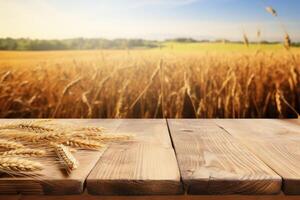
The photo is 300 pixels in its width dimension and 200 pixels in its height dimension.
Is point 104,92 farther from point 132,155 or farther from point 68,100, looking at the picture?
point 132,155

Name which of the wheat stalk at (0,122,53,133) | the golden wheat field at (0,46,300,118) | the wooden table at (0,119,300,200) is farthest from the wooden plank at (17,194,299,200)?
the golden wheat field at (0,46,300,118)

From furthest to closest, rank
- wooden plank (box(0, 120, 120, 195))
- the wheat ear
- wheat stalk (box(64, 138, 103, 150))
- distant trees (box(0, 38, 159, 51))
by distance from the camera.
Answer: distant trees (box(0, 38, 159, 51)) < wheat stalk (box(64, 138, 103, 150)) < the wheat ear < wooden plank (box(0, 120, 120, 195))

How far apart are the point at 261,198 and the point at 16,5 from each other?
6.91ft

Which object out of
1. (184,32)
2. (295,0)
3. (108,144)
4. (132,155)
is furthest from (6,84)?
(295,0)

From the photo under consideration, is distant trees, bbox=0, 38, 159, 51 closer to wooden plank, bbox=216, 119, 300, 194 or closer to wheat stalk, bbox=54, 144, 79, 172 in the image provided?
wooden plank, bbox=216, 119, 300, 194

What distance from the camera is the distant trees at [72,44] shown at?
248 cm

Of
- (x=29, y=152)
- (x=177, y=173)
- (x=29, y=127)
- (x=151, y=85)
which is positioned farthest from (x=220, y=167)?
(x=151, y=85)

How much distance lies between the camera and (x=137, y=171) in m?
0.84

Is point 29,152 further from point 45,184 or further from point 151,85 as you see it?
point 151,85

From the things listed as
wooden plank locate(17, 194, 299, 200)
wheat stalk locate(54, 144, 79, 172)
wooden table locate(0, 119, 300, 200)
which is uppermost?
wheat stalk locate(54, 144, 79, 172)

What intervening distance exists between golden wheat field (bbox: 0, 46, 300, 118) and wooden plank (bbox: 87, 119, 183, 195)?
4.02 ft

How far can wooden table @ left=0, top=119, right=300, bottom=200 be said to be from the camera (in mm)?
777

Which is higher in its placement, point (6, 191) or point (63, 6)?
point (63, 6)

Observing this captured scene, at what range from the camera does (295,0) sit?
2447 millimetres
